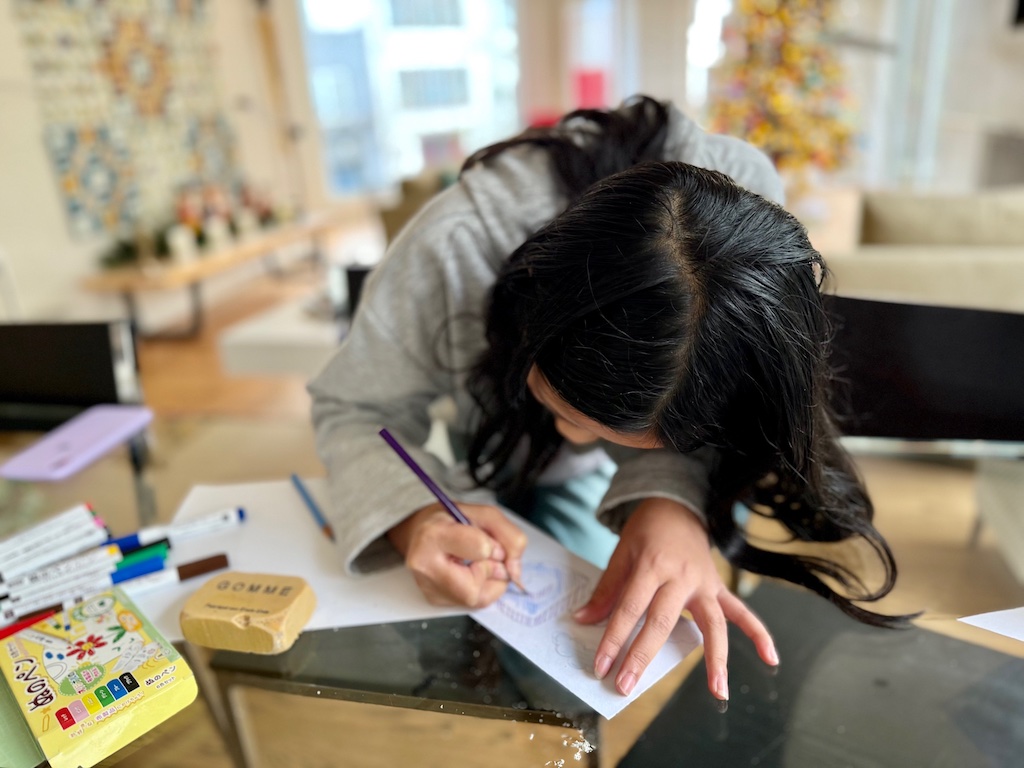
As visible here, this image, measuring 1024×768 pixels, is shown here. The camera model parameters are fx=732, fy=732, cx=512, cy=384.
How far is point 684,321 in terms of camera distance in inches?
16.8

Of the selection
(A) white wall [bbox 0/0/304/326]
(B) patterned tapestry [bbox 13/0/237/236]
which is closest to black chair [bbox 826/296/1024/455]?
(A) white wall [bbox 0/0/304/326]

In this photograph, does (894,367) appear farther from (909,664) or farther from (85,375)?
(85,375)

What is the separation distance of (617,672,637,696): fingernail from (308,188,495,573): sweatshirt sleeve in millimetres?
234

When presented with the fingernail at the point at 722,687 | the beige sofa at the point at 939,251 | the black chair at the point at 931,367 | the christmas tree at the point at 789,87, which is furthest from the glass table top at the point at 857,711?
the christmas tree at the point at 789,87

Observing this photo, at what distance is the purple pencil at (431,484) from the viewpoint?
592mm

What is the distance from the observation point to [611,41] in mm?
5680

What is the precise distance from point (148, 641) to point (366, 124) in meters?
5.33

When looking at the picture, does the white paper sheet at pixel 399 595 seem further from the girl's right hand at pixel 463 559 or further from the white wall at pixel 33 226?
the white wall at pixel 33 226

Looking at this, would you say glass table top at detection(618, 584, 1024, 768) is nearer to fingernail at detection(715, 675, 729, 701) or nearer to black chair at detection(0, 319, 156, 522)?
fingernail at detection(715, 675, 729, 701)

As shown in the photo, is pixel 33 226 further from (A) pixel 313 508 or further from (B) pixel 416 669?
(B) pixel 416 669

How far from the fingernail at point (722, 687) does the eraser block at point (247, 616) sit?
1.02 ft

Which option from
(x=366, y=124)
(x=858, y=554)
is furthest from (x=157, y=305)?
(x=858, y=554)

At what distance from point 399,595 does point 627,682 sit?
21 centimetres

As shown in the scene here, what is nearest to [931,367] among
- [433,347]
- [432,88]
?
[433,347]
